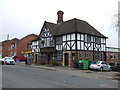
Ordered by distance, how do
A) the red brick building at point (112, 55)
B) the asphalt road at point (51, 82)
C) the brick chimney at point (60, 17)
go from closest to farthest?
the asphalt road at point (51, 82) < the red brick building at point (112, 55) < the brick chimney at point (60, 17)

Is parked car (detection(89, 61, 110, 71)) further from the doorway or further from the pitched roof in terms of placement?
the pitched roof

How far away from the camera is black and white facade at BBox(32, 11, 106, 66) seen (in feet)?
103

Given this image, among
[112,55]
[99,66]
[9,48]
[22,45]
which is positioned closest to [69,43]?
[99,66]

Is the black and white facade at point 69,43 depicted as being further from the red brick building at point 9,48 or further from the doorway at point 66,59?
the red brick building at point 9,48

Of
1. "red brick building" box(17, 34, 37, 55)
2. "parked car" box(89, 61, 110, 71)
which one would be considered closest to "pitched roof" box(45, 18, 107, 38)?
"parked car" box(89, 61, 110, 71)

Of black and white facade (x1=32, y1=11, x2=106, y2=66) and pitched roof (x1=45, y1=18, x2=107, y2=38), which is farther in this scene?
pitched roof (x1=45, y1=18, x2=107, y2=38)

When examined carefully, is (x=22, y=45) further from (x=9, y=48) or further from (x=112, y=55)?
(x=112, y=55)

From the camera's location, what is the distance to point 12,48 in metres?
65.7

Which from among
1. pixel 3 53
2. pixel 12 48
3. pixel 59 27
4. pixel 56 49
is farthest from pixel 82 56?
pixel 3 53

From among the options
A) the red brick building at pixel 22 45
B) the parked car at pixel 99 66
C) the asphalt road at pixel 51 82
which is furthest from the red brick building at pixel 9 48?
the asphalt road at pixel 51 82

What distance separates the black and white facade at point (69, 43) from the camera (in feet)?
103

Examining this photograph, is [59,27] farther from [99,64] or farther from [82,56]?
[99,64]

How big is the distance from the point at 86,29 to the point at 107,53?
28.1 ft

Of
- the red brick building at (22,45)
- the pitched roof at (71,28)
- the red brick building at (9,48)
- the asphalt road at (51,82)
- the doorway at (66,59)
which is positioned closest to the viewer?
the asphalt road at (51,82)
